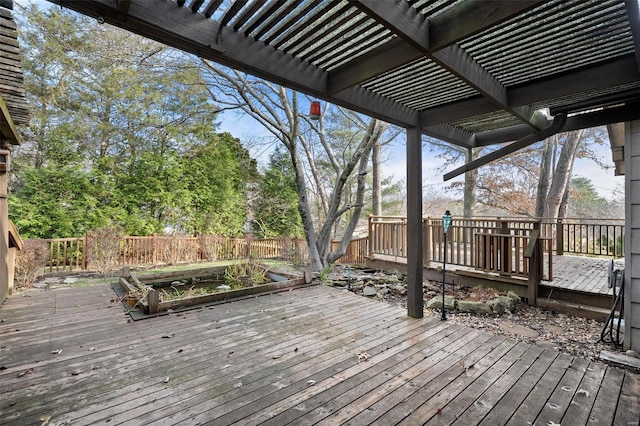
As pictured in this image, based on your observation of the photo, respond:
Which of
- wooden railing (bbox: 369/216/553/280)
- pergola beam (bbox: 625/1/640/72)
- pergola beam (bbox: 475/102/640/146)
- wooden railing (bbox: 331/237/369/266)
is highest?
pergola beam (bbox: 625/1/640/72)

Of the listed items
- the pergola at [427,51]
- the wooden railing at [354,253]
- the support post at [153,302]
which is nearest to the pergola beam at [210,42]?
the pergola at [427,51]

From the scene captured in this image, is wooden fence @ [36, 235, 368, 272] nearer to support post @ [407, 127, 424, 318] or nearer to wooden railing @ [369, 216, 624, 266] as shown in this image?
wooden railing @ [369, 216, 624, 266]

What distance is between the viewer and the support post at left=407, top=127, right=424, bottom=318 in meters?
3.69

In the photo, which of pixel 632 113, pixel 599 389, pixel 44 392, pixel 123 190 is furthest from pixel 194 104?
pixel 599 389

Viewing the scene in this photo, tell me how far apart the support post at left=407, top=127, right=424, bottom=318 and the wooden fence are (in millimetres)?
3999

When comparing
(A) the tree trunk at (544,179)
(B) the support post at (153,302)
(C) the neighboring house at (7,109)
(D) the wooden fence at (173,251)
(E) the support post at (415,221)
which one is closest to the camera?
(C) the neighboring house at (7,109)

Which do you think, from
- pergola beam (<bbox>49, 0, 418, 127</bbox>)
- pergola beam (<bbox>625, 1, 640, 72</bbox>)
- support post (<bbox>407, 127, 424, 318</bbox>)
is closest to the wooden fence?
support post (<bbox>407, 127, 424, 318</bbox>)

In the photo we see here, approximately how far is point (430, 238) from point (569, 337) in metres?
3.08

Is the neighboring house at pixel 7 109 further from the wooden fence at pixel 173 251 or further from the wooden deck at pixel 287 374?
the wooden fence at pixel 173 251

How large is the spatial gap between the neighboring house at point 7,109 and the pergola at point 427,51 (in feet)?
6.98

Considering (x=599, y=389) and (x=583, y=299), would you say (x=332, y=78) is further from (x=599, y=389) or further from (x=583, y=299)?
(x=583, y=299)

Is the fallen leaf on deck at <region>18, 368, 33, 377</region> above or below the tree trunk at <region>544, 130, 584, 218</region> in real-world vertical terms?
below

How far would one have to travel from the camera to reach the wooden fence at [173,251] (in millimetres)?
7375

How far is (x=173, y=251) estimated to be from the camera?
8938 millimetres
